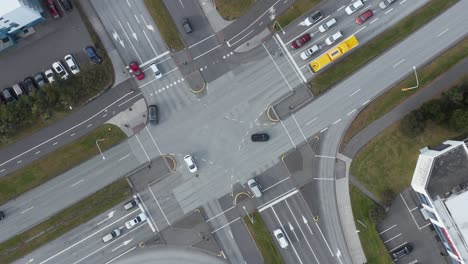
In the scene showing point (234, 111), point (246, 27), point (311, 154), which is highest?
point (246, 27)

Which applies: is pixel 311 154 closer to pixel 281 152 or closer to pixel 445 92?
pixel 281 152

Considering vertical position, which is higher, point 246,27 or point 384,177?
point 246,27

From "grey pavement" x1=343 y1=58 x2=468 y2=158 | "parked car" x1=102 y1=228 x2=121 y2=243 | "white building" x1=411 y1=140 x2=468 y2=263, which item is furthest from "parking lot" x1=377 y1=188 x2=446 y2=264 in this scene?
"parked car" x1=102 y1=228 x2=121 y2=243

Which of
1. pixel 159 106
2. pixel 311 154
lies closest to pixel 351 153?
pixel 311 154

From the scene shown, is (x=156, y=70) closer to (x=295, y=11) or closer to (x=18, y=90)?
Answer: (x=18, y=90)

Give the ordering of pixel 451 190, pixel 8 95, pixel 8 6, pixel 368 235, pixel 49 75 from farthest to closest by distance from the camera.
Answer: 1. pixel 368 235
2. pixel 49 75
3. pixel 8 95
4. pixel 451 190
5. pixel 8 6

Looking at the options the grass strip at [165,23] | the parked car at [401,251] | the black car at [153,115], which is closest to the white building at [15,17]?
the grass strip at [165,23]

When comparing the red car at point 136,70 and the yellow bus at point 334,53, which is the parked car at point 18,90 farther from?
the yellow bus at point 334,53

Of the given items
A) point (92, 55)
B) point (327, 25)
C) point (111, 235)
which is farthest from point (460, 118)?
point (92, 55)
